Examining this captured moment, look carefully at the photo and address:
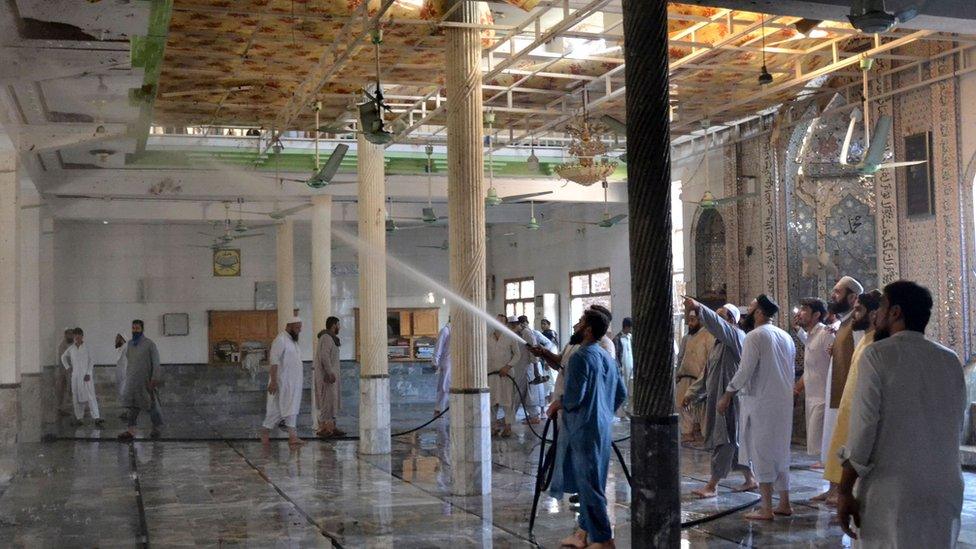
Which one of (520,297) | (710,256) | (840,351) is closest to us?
(840,351)

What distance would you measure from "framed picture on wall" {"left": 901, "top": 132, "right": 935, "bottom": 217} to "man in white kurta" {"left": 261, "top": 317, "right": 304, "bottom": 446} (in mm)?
7161

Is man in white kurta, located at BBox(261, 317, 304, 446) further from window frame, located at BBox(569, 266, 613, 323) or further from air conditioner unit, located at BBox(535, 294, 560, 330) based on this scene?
air conditioner unit, located at BBox(535, 294, 560, 330)

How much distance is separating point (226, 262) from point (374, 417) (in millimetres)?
13461

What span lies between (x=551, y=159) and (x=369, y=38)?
8897mm

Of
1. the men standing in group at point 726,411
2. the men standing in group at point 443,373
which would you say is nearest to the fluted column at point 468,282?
the men standing in group at point 726,411

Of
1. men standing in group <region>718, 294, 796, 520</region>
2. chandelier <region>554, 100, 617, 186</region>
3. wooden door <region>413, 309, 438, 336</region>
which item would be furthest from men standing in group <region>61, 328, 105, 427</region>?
men standing in group <region>718, 294, 796, 520</region>

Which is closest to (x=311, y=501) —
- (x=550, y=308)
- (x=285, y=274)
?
(x=285, y=274)

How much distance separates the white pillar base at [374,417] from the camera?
12211 millimetres

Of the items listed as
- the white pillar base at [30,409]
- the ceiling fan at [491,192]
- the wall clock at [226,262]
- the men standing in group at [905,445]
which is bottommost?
the white pillar base at [30,409]

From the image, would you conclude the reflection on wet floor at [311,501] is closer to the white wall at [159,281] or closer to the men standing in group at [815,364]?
the men standing in group at [815,364]

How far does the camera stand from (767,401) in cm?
784

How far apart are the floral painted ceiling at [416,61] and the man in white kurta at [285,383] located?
283 centimetres

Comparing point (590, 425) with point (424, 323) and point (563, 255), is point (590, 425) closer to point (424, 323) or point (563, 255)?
point (563, 255)

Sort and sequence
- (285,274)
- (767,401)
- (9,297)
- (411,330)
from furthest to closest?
(411,330)
(285,274)
(9,297)
(767,401)
